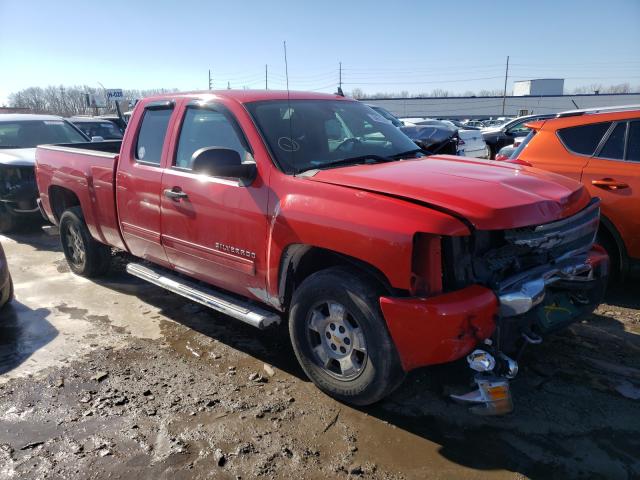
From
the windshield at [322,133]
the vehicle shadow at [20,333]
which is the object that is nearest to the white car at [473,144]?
the windshield at [322,133]

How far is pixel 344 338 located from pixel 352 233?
726 millimetres

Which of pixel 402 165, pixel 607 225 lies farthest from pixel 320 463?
pixel 607 225

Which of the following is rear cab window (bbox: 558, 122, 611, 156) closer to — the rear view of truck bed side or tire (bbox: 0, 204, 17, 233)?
the rear view of truck bed side

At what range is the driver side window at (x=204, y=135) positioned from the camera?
3686 millimetres

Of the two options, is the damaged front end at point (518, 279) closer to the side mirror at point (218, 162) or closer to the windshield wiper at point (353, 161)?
the windshield wiper at point (353, 161)

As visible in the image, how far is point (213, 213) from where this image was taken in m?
3.61

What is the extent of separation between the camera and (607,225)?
456 cm

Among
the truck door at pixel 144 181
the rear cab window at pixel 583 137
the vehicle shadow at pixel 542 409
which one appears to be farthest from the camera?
the rear cab window at pixel 583 137

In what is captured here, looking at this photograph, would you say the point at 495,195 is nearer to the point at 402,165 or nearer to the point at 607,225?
the point at 402,165

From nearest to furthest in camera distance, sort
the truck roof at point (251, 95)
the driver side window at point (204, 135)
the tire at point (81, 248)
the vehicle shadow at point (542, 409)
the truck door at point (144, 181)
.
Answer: the vehicle shadow at point (542, 409)
the driver side window at point (204, 135)
the truck roof at point (251, 95)
the truck door at point (144, 181)
the tire at point (81, 248)

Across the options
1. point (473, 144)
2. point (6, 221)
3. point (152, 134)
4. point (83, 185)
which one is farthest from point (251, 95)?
point (473, 144)

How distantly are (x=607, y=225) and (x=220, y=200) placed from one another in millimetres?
3535

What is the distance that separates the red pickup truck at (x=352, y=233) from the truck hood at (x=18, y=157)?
167 inches

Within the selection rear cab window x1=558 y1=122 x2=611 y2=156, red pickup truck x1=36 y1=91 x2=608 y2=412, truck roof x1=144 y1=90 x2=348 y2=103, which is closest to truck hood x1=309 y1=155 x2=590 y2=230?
red pickup truck x1=36 y1=91 x2=608 y2=412
